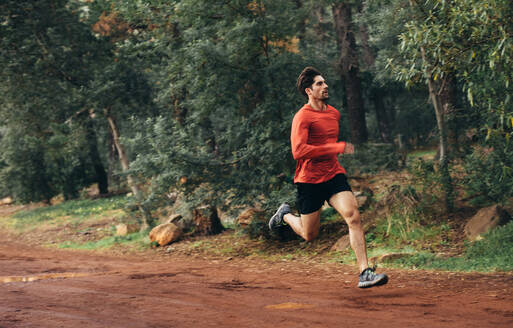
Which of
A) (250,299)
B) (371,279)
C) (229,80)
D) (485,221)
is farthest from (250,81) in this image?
(371,279)

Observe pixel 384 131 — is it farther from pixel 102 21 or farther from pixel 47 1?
pixel 47 1

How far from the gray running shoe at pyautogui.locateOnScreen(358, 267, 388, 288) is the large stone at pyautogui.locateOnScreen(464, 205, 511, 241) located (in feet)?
14.1

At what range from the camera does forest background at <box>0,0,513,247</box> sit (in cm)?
743

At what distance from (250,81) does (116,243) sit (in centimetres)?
733

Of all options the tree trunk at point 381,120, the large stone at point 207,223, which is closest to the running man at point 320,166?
the large stone at point 207,223

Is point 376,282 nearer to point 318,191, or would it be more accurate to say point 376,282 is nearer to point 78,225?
point 318,191

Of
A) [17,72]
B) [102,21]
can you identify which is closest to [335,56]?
[102,21]

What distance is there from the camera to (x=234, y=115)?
1192cm

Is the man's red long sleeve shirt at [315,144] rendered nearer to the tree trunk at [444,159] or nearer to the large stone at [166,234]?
the tree trunk at [444,159]

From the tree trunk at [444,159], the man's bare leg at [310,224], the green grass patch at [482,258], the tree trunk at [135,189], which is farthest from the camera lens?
the tree trunk at [135,189]

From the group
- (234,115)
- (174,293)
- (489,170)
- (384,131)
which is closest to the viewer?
(174,293)

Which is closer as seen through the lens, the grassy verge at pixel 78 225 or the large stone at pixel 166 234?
the large stone at pixel 166 234

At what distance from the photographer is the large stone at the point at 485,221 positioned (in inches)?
358

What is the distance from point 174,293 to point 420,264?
4.22 meters
